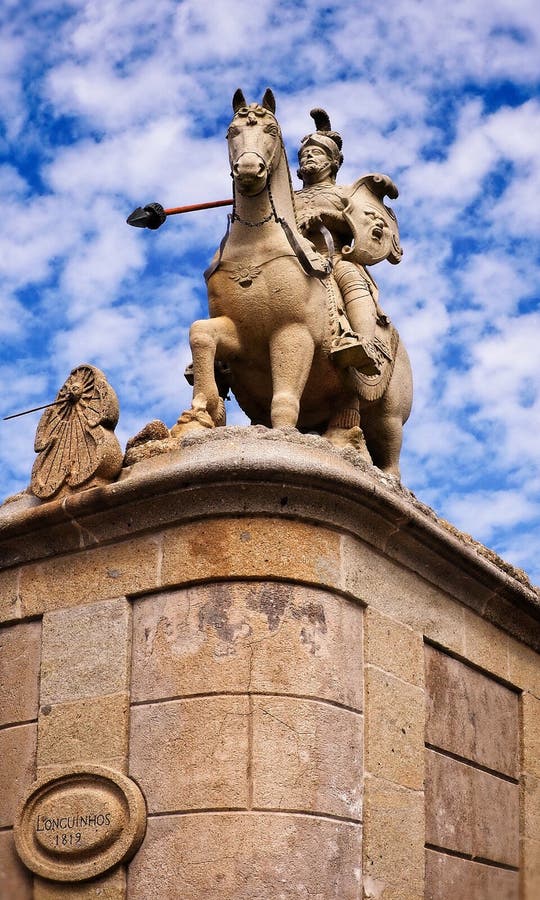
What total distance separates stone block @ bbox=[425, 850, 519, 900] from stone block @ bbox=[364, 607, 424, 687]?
3.80 ft

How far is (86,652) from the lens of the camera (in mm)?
9289

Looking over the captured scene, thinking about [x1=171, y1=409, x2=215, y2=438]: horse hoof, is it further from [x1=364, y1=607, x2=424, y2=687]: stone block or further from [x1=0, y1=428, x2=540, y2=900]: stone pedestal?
[x1=364, y1=607, x2=424, y2=687]: stone block

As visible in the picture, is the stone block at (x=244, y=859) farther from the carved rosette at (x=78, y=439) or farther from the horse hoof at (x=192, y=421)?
the horse hoof at (x=192, y=421)

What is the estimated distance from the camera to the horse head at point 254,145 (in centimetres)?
984

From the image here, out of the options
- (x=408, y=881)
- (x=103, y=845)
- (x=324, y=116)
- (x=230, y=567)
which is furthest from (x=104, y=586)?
(x=324, y=116)

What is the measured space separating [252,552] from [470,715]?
2.39 metres

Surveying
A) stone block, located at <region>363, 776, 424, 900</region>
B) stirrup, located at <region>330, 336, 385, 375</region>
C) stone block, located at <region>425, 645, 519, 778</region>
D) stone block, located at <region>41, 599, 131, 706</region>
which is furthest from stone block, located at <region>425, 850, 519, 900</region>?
stirrup, located at <region>330, 336, 385, 375</region>

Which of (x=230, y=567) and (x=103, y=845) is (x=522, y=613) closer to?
(x=230, y=567)

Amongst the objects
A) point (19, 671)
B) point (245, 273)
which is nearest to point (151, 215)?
point (245, 273)

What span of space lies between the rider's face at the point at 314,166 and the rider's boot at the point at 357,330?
0.83m

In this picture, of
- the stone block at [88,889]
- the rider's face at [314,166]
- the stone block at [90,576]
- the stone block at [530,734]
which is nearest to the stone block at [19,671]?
the stone block at [90,576]

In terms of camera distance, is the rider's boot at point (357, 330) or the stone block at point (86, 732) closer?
the stone block at point (86, 732)

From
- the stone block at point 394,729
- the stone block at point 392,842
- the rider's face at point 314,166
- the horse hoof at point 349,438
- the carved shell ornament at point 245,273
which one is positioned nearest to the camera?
the stone block at point 392,842

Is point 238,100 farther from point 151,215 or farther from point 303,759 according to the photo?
point 303,759
